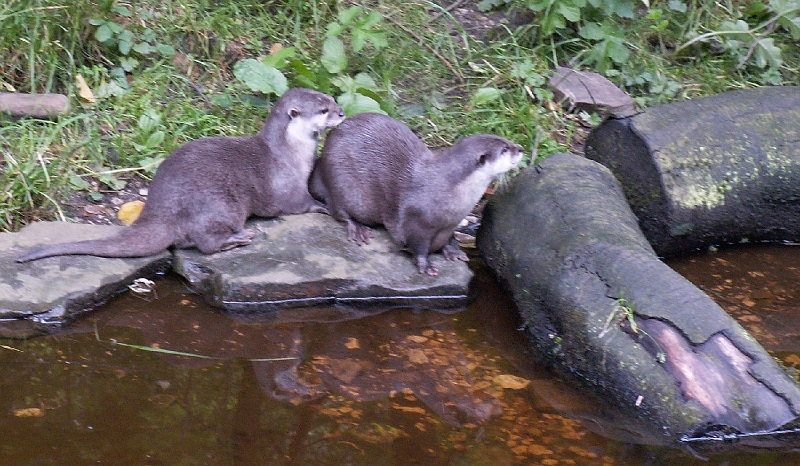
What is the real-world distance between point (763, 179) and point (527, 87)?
1147mm

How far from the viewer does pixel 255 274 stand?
9.14 ft

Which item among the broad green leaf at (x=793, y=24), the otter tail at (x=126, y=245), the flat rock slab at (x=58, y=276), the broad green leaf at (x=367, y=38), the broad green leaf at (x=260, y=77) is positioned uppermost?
the broad green leaf at (x=793, y=24)

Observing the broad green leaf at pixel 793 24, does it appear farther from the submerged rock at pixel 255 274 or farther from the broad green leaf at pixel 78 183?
the broad green leaf at pixel 78 183

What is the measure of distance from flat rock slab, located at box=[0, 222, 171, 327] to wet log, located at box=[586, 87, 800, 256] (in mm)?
1664

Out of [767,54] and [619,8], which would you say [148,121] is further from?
[767,54]

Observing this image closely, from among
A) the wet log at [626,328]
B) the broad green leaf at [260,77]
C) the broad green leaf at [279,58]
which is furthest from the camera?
the broad green leaf at [279,58]

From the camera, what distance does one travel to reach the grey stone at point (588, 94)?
4.02m

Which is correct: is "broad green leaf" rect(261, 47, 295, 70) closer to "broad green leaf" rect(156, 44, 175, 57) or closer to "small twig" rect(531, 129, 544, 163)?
"broad green leaf" rect(156, 44, 175, 57)

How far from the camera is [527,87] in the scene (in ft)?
13.1

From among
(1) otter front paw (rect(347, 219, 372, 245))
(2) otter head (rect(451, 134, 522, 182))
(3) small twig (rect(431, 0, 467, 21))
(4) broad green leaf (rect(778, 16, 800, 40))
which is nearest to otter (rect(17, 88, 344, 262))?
(1) otter front paw (rect(347, 219, 372, 245))

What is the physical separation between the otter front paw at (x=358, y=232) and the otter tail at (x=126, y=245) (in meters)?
0.60

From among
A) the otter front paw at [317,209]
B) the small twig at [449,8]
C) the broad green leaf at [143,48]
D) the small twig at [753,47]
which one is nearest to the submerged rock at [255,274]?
the otter front paw at [317,209]

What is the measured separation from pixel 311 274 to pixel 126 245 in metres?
0.59

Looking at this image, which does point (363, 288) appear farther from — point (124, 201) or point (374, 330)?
point (124, 201)
